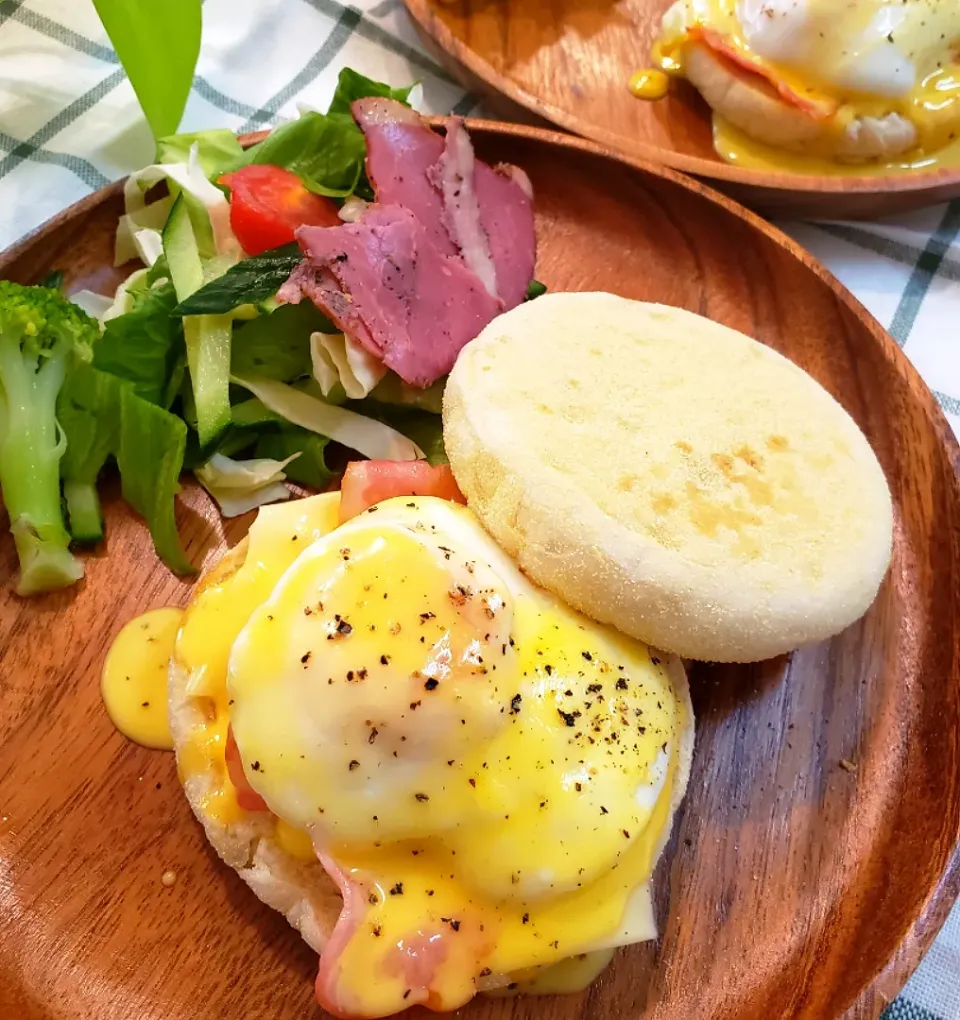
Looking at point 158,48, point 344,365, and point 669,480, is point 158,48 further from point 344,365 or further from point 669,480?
point 669,480

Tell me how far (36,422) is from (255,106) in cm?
169

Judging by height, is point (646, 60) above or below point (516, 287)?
above

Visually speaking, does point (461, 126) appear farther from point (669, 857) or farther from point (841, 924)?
point (841, 924)

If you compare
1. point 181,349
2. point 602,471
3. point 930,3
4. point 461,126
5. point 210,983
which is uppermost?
point 930,3

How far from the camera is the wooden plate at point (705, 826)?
5.46 ft

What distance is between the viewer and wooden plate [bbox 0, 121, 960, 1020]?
1664mm

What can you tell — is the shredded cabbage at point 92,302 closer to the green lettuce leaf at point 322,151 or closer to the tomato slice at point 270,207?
the tomato slice at point 270,207

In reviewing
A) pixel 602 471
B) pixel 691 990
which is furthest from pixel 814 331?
pixel 691 990

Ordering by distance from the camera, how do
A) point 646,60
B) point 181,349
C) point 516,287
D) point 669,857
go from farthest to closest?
1. point 646,60
2. point 516,287
3. point 181,349
4. point 669,857

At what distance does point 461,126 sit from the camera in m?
2.50

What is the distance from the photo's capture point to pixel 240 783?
165cm

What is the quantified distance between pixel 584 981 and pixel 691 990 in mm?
211

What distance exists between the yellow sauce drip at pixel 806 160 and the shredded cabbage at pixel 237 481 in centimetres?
191

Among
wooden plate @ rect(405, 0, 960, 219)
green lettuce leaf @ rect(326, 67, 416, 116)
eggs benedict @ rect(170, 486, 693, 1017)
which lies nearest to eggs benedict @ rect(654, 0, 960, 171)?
wooden plate @ rect(405, 0, 960, 219)
